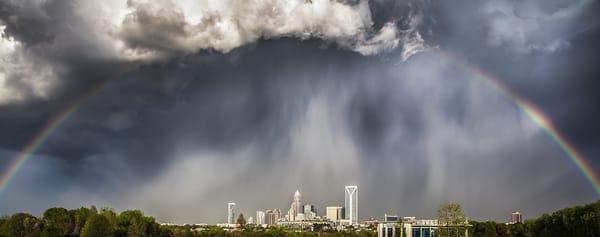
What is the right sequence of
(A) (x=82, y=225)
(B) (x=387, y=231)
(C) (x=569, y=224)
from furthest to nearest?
1. (B) (x=387, y=231)
2. (A) (x=82, y=225)
3. (C) (x=569, y=224)

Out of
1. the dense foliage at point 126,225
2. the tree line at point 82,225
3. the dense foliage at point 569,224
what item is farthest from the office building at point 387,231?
the tree line at point 82,225

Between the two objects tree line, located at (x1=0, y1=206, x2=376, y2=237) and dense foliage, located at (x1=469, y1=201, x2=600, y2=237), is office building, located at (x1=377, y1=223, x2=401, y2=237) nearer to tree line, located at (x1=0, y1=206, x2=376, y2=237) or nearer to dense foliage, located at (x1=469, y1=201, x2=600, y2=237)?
dense foliage, located at (x1=469, y1=201, x2=600, y2=237)

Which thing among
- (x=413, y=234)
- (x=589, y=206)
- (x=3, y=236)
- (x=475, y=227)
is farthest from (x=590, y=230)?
(x=413, y=234)

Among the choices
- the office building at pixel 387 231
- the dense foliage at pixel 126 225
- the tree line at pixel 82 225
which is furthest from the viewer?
the office building at pixel 387 231

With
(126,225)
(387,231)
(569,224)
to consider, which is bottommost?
(387,231)

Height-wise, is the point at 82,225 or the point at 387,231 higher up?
the point at 82,225

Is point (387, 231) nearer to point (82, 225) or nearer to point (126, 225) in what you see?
point (126, 225)

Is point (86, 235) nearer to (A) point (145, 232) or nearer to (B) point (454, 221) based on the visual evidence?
(A) point (145, 232)

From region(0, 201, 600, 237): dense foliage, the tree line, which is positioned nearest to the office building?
region(0, 201, 600, 237): dense foliage

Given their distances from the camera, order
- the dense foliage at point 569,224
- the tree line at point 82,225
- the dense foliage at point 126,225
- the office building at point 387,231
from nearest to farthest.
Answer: the dense foliage at point 569,224 < the dense foliage at point 126,225 < the tree line at point 82,225 < the office building at point 387,231

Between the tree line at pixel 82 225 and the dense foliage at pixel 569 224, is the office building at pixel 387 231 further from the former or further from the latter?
the tree line at pixel 82 225

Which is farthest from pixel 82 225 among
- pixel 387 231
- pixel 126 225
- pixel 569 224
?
pixel 387 231
